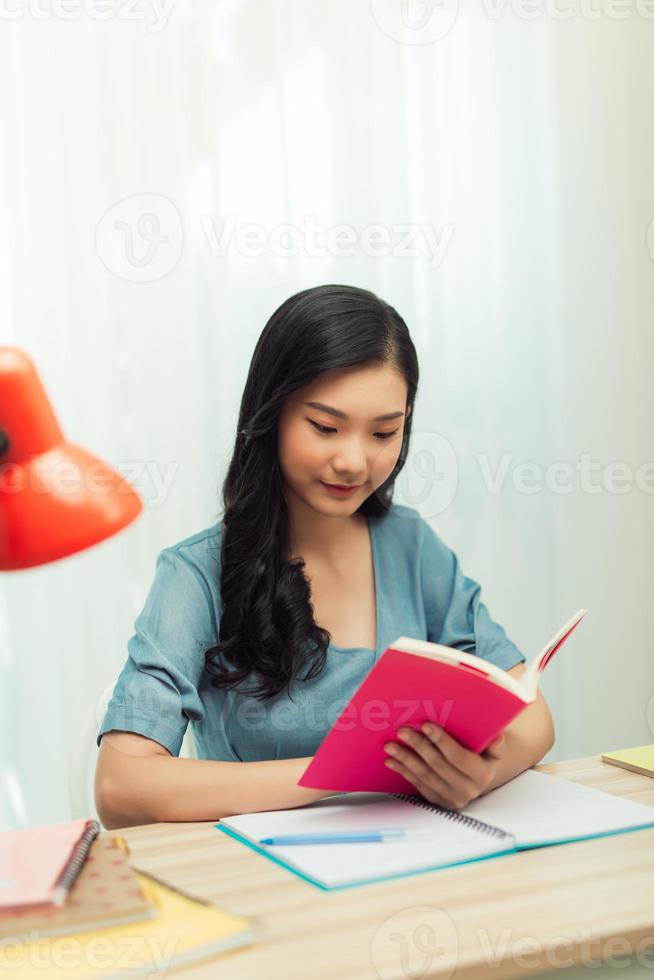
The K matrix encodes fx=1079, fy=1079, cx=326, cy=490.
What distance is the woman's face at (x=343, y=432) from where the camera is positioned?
1342mm

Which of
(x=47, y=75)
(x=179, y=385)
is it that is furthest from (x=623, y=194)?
(x=47, y=75)

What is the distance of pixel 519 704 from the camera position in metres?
1.02

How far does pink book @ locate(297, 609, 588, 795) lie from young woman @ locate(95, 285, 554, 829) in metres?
0.07

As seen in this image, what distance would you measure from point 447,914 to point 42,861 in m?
0.33

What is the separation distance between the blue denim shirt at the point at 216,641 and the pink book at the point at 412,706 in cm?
22

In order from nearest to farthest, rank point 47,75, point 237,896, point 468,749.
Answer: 1. point 237,896
2. point 468,749
3. point 47,75

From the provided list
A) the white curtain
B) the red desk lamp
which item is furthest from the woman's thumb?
the white curtain

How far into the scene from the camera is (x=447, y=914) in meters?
0.84

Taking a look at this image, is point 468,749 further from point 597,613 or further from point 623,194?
point 623,194

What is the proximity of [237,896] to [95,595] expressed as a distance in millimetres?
1335
